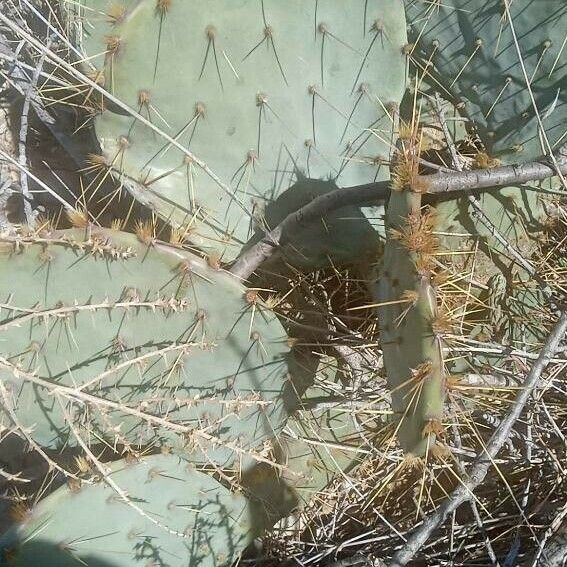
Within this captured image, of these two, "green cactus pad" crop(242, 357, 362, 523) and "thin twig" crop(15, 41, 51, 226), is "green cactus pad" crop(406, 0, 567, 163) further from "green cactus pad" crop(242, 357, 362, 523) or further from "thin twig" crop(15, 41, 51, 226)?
"thin twig" crop(15, 41, 51, 226)

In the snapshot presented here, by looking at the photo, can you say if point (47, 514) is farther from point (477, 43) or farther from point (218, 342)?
point (477, 43)

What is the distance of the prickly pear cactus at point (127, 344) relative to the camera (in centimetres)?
120

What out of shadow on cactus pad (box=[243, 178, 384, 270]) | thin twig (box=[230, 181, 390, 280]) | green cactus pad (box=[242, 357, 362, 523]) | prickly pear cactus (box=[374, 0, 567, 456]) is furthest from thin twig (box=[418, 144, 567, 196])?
green cactus pad (box=[242, 357, 362, 523])

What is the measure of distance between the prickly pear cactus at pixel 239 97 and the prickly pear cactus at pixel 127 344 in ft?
0.59

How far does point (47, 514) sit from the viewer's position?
50.0 inches

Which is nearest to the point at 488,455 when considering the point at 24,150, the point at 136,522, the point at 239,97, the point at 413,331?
the point at 413,331

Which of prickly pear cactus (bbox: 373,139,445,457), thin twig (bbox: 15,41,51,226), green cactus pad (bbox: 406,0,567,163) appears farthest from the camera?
thin twig (bbox: 15,41,51,226)

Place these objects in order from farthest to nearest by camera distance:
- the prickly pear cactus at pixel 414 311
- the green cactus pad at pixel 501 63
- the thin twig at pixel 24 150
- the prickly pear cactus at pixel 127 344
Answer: the thin twig at pixel 24 150 → the green cactus pad at pixel 501 63 → the prickly pear cactus at pixel 127 344 → the prickly pear cactus at pixel 414 311

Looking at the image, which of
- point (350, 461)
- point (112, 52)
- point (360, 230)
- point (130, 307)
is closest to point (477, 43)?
point (360, 230)

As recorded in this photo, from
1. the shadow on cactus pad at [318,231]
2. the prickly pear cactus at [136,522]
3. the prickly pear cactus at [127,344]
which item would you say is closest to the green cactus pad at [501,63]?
the shadow on cactus pad at [318,231]

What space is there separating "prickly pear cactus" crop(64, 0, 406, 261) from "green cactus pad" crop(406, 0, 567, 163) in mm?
114

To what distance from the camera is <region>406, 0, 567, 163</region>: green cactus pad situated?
1308mm

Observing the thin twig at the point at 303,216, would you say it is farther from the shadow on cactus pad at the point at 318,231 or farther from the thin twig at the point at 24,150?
the thin twig at the point at 24,150

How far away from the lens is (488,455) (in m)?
1.28
